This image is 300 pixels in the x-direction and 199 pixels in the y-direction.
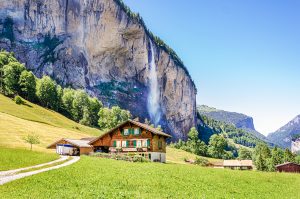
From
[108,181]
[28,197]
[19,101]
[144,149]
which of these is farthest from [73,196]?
[19,101]

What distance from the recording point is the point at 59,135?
9400cm

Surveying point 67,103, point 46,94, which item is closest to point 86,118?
→ point 67,103

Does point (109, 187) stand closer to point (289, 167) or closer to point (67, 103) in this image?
point (289, 167)

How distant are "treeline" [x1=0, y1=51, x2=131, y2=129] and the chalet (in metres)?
71.5

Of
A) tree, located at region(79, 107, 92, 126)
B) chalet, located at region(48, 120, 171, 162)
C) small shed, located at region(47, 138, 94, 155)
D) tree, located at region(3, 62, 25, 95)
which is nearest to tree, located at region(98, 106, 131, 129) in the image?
tree, located at region(79, 107, 92, 126)

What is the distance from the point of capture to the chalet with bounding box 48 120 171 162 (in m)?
72.4

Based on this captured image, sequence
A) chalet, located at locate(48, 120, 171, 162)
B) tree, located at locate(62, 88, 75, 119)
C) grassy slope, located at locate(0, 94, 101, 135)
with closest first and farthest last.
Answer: chalet, located at locate(48, 120, 171, 162)
grassy slope, located at locate(0, 94, 101, 135)
tree, located at locate(62, 88, 75, 119)

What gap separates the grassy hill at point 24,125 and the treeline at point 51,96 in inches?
740

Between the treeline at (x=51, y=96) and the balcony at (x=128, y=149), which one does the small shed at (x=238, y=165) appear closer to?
the balcony at (x=128, y=149)

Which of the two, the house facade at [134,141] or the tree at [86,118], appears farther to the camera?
the tree at [86,118]

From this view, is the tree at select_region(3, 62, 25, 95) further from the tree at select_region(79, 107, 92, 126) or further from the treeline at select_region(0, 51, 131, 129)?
the tree at select_region(79, 107, 92, 126)

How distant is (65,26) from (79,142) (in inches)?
5015

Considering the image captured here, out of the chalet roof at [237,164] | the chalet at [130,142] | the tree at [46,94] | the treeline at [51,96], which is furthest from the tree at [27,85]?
the chalet roof at [237,164]

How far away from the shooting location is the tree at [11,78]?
141 meters
